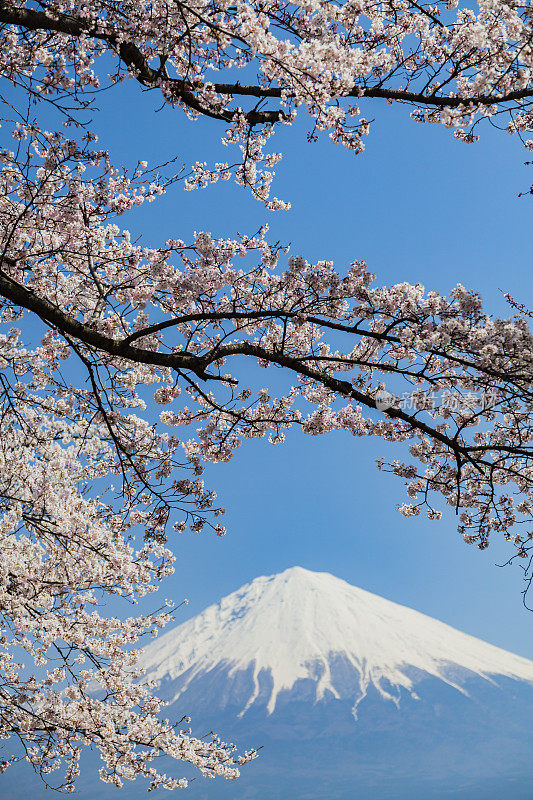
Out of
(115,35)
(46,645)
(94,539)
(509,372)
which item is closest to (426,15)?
(115,35)

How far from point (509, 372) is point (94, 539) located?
630cm

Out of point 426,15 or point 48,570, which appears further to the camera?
point 48,570

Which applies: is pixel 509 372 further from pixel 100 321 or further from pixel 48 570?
pixel 48 570

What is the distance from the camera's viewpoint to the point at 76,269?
22.0ft

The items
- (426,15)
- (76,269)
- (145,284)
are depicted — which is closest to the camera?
(426,15)

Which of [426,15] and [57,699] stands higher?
[426,15]

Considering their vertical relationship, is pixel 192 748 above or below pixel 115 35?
below

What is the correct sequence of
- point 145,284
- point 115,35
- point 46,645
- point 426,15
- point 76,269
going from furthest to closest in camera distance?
point 46,645
point 76,269
point 145,284
point 426,15
point 115,35

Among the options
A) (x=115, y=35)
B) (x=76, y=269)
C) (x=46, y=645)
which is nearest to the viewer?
(x=115, y=35)

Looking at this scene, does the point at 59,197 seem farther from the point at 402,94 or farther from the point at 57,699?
the point at 57,699

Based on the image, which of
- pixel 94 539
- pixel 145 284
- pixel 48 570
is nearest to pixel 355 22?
pixel 145 284

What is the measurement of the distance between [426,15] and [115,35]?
295 centimetres

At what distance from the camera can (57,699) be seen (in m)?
8.73

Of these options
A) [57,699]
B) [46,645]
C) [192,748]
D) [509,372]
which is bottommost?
[192,748]
